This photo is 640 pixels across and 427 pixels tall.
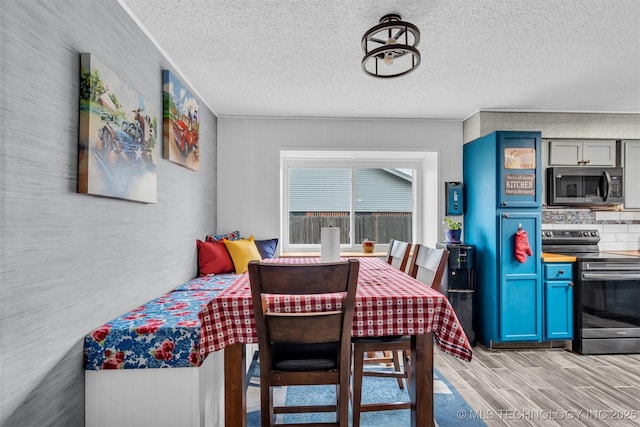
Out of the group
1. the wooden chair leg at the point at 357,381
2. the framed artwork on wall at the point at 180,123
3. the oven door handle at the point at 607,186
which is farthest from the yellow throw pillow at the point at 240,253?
the oven door handle at the point at 607,186

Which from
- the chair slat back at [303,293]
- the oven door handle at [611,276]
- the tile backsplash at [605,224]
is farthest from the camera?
the tile backsplash at [605,224]

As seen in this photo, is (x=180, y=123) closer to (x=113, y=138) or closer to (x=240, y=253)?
(x=113, y=138)

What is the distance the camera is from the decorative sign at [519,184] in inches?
126

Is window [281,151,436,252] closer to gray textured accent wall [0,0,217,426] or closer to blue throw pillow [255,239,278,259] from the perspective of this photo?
blue throw pillow [255,239,278,259]

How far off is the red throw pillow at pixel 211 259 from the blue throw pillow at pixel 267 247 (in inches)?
18.6

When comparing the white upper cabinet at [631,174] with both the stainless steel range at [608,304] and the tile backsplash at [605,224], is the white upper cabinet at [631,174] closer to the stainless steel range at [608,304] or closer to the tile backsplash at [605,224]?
the tile backsplash at [605,224]

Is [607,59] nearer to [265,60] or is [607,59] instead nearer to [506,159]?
[506,159]

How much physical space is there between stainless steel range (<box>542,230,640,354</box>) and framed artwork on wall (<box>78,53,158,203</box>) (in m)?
3.77

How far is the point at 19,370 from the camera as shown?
3.90ft

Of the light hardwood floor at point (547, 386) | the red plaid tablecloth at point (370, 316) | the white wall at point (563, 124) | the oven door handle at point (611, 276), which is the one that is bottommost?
the light hardwood floor at point (547, 386)

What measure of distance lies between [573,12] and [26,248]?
2.92m

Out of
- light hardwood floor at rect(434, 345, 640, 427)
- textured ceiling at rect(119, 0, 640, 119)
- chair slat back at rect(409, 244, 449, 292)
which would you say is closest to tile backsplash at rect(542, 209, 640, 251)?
textured ceiling at rect(119, 0, 640, 119)

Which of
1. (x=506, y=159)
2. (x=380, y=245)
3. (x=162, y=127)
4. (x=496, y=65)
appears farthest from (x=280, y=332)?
(x=380, y=245)

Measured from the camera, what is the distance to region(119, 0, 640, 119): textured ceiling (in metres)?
1.89
